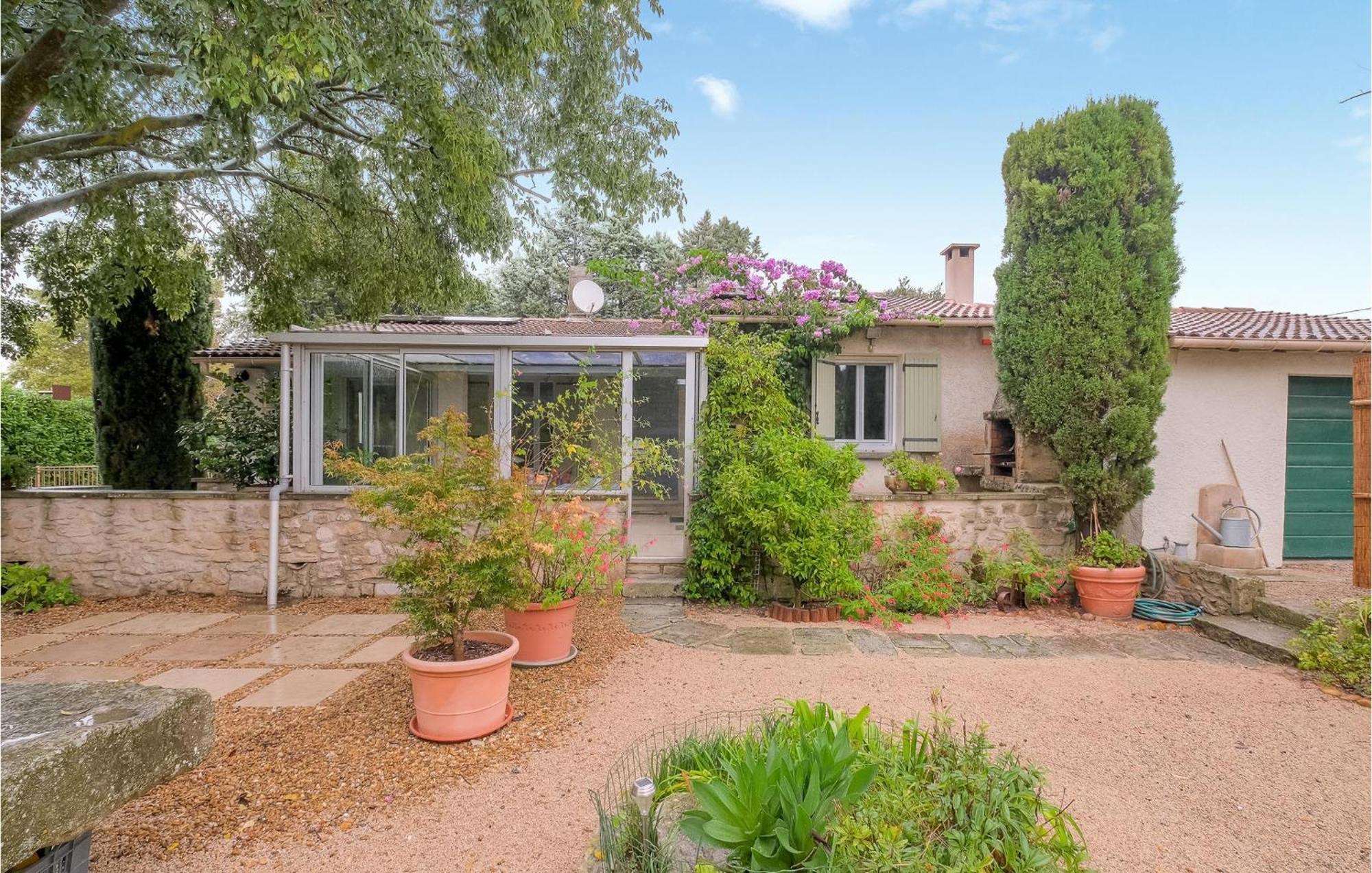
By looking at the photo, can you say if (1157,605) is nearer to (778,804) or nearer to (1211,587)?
(1211,587)

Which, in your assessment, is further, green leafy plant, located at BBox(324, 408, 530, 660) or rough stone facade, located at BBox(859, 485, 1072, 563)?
rough stone facade, located at BBox(859, 485, 1072, 563)

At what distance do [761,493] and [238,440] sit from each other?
6.62 metres

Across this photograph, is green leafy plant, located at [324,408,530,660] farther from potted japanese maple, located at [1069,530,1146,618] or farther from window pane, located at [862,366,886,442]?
window pane, located at [862,366,886,442]

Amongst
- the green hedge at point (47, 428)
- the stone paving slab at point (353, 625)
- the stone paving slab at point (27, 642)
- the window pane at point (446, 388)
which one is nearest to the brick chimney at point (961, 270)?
the window pane at point (446, 388)

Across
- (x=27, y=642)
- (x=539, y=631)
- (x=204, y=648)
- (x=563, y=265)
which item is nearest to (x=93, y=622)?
(x=27, y=642)

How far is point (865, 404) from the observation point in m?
8.77

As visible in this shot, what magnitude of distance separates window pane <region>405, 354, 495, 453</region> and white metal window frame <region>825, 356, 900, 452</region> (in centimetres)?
467

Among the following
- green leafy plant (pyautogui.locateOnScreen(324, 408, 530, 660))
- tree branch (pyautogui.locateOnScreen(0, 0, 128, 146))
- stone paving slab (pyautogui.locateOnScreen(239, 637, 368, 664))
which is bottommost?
stone paving slab (pyautogui.locateOnScreen(239, 637, 368, 664))

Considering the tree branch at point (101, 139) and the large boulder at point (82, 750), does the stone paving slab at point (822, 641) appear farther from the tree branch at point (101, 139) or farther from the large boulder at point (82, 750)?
the tree branch at point (101, 139)

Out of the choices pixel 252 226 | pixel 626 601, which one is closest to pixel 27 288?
pixel 252 226

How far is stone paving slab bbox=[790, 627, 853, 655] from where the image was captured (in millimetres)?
4734

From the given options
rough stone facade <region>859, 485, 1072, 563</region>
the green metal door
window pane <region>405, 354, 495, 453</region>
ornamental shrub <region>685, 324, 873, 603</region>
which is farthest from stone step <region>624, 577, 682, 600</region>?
the green metal door

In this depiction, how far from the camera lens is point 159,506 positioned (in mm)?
6121

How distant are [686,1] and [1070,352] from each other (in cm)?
560
